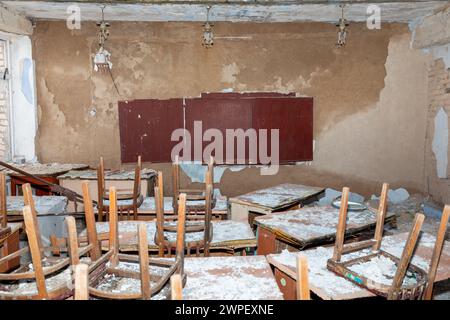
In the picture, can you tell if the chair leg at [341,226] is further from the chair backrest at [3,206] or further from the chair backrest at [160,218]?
the chair backrest at [3,206]

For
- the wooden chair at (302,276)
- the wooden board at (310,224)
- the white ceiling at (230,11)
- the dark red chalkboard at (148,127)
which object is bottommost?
the wooden board at (310,224)

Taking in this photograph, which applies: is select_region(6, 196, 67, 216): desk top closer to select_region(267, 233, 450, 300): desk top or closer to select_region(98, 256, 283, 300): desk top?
select_region(98, 256, 283, 300): desk top

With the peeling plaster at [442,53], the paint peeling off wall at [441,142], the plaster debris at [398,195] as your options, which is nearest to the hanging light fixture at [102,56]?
the peeling plaster at [442,53]

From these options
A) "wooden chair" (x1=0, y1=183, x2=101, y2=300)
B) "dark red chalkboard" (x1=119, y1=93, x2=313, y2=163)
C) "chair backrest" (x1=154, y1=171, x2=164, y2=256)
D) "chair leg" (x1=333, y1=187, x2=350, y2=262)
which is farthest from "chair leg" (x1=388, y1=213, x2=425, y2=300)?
"dark red chalkboard" (x1=119, y1=93, x2=313, y2=163)

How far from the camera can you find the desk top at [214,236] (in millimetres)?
2961

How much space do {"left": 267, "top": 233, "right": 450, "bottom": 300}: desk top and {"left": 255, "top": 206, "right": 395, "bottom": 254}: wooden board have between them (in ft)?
1.08

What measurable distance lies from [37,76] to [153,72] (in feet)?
6.11

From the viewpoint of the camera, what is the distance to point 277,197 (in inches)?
182

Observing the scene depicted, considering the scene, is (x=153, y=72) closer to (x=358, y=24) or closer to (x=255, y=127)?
(x=255, y=127)

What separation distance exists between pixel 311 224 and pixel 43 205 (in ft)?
8.82

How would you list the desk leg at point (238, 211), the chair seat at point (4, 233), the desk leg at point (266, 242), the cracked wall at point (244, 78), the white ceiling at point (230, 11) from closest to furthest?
1. the chair seat at point (4, 233)
2. the desk leg at point (266, 242)
3. the desk leg at point (238, 211)
4. the white ceiling at point (230, 11)
5. the cracked wall at point (244, 78)

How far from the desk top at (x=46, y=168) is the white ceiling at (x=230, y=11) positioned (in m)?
2.27

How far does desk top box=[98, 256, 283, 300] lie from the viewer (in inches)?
81.9

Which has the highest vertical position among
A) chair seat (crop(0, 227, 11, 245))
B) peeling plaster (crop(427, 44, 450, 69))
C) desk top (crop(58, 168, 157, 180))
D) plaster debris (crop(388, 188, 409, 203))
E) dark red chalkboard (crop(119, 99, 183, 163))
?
peeling plaster (crop(427, 44, 450, 69))
